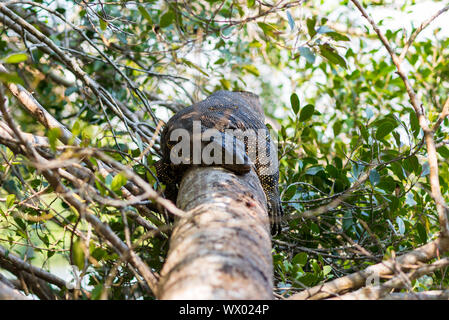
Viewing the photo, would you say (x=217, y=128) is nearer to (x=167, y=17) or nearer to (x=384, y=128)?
(x=384, y=128)

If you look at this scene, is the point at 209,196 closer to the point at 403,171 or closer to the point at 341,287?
the point at 341,287

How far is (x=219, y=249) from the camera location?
1.64 m

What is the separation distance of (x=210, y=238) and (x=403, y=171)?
2.48m

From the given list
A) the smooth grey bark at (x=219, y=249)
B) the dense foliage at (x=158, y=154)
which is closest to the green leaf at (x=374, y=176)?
the dense foliage at (x=158, y=154)

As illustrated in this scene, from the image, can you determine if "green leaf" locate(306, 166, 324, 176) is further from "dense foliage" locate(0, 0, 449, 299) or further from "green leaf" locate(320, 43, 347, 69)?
"green leaf" locate(320, 43, 347, 69)

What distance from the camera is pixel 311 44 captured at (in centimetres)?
399

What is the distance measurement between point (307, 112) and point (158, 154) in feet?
4.58

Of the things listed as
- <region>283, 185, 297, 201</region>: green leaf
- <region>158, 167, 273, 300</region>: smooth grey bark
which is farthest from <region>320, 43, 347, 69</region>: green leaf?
<region>158, 167, 273, 300</region>: smooth grey bark

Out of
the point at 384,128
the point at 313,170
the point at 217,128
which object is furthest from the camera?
the point at 313,170

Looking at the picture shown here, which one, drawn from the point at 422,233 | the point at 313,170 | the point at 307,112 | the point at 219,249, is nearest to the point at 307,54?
the point at 307,112

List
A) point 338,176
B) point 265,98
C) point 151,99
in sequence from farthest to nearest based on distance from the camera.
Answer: point 265,98 → point 151,99 → point 338,176

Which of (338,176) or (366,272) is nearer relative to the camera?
(366,272)

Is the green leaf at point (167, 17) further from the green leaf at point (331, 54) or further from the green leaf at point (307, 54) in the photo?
the green leaf at point (331, 54)
